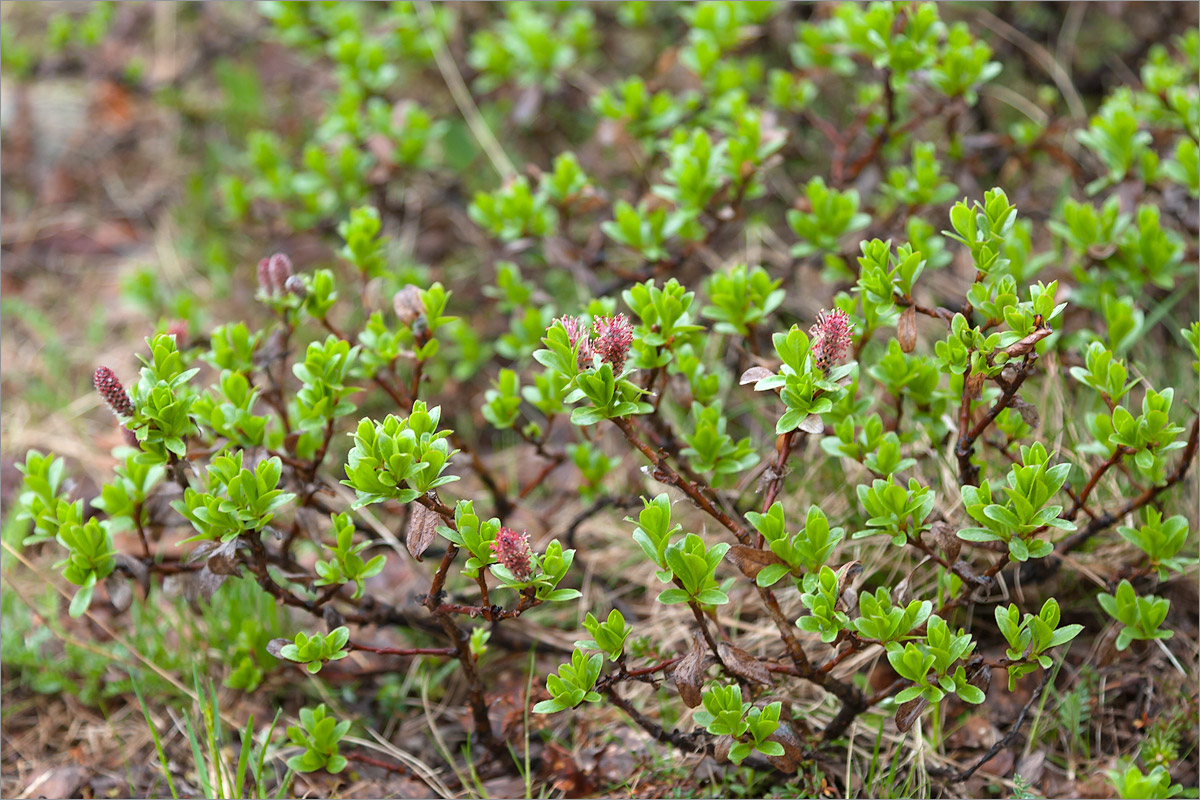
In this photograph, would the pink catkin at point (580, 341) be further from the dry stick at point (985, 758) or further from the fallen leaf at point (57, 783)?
the fallen leaf at point (57, 783)

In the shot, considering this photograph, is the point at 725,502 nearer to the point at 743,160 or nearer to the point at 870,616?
the point at 870,616

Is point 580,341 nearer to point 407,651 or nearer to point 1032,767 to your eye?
point 407,651

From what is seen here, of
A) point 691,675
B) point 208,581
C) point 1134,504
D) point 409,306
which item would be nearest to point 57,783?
point 208,581

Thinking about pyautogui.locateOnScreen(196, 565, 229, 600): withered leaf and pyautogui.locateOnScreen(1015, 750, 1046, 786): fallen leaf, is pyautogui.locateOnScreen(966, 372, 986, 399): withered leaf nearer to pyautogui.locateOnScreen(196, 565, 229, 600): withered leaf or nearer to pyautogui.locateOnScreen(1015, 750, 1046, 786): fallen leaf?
pyautogui.locateOnScreen(1015, 750, 1046, 786): fallen leaf

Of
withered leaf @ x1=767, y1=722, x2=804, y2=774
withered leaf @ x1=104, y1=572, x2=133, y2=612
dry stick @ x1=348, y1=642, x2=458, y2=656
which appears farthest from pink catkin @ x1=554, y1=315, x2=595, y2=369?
withered leaf @ x1=104, y1=572, x2=133, y2=612

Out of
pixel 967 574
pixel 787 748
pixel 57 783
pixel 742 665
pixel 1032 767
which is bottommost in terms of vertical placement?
pixel 57 783

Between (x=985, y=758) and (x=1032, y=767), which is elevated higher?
(x=985, y=758)
